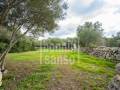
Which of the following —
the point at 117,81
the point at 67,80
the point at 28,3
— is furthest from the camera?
the point at 28,3

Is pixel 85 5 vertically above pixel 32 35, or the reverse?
pixel 85 5

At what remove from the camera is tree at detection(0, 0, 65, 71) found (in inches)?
591

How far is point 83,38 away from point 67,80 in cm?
4746

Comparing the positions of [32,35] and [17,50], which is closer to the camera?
[32,35]

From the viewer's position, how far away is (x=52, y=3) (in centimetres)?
1617

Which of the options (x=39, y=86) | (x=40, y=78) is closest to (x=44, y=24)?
(x=40, y=78)

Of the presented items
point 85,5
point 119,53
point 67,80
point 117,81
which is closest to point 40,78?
point 67,80

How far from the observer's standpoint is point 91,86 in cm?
1271

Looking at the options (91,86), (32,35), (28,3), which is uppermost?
(28,3)

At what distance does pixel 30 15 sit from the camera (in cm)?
1716

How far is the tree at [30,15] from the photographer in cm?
1501

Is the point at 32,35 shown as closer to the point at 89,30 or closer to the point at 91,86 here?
the point at 91,86

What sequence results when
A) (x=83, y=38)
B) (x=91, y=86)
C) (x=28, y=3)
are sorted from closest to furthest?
(x=91, y=86)
(x=28, y=3)
(x=83, y=38)

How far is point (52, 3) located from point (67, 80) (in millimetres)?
5838
